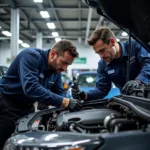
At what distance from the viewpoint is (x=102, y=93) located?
2.90 meters

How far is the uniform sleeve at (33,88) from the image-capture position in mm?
2014

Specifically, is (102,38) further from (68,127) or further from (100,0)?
(68,127)

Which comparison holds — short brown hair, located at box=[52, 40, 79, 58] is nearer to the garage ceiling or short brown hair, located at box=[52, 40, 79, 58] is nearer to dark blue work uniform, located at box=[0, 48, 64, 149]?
dark blue work uniform, located at box=[0, 48, 64, 149]

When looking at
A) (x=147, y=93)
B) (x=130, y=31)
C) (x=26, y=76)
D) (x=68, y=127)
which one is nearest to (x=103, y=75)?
(x=130, y=31)

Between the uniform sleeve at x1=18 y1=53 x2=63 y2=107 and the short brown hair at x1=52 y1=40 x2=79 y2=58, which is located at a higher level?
the short brown hair at x1=52 y1=40 x2=79 y2=58

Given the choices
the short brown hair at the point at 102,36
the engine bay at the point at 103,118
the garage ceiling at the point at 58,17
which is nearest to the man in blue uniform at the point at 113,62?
the short brown hair at the point at 102,36

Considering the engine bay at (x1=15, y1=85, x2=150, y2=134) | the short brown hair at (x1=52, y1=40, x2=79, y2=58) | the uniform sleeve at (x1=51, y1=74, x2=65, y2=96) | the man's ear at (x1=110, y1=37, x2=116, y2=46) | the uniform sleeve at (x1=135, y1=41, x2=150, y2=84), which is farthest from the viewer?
the uniform sleeve at (x1=51, y1=74, x2=65, y2=96)

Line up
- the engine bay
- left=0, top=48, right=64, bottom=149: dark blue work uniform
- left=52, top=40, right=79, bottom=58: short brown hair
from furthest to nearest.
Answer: left=52, top=40, right=79, bottom=58: short brown hair → left=0, top=48, right=64, bottom=149: dark blue work uniform → the engine bay

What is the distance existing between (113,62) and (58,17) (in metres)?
9.42

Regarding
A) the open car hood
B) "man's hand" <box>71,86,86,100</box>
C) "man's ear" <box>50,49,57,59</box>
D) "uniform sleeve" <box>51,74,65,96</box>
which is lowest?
"man's hand" <box>71,86,86,100</box>

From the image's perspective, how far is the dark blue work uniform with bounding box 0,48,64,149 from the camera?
2121mm

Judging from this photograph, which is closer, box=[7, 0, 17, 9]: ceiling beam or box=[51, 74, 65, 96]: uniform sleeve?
box=[51, 74, 65, 96]: uniform sleeve

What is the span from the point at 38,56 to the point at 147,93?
1082 mm

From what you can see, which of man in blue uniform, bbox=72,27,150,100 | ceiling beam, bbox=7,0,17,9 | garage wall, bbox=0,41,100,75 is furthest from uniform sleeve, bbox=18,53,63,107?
garage wall, bbox=0,41,100,75
